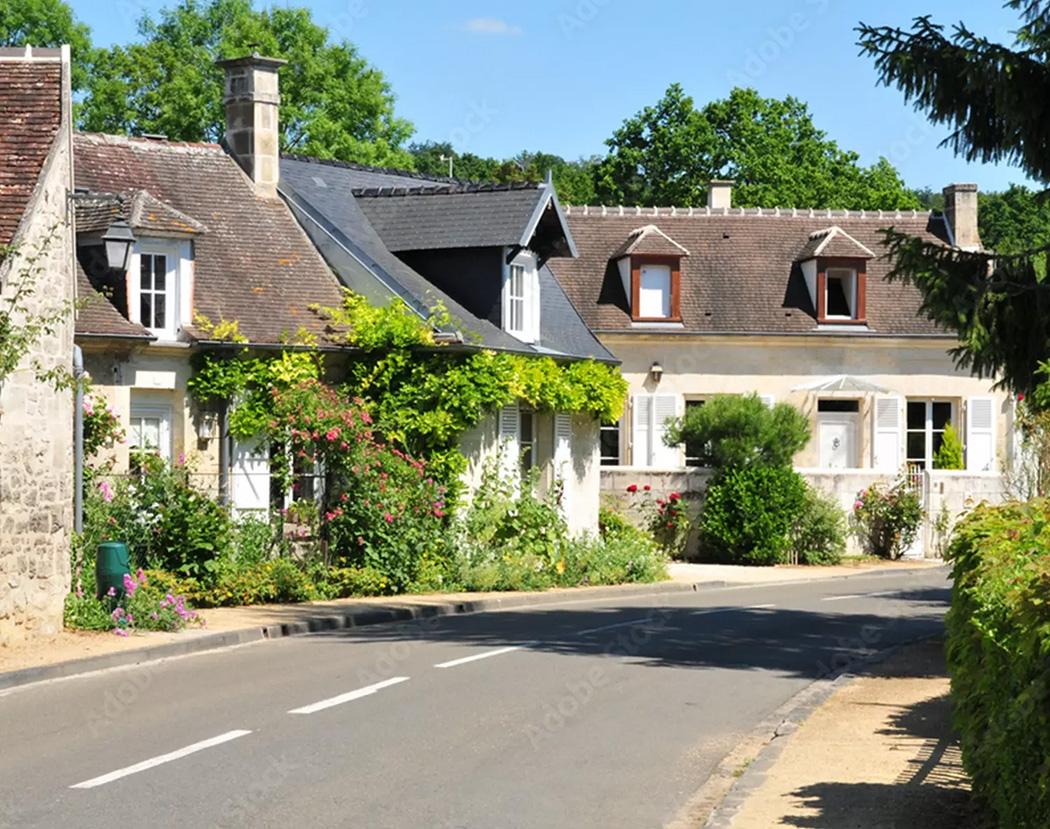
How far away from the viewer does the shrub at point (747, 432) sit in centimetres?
3247

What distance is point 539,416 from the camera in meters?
29.1

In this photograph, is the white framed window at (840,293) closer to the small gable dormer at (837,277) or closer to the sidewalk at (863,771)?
the small gable dormer at (837,277)

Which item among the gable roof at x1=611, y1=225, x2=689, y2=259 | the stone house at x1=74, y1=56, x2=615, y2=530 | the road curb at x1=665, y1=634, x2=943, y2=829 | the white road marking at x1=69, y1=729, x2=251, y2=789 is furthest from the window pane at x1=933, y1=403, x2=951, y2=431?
the white road marking at x1=69, y1=729, x2=251, y2=789

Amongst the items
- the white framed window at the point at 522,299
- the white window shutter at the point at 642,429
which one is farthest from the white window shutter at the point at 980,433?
the white framed window at the point at 522,299

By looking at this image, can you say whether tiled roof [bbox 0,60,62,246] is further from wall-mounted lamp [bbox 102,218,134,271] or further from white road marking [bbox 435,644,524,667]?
white road marking [bbox 435,644,524,667]

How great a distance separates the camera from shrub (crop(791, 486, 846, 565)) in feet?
108

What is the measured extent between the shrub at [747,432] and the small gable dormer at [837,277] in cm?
711

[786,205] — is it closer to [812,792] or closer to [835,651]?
[835,651]

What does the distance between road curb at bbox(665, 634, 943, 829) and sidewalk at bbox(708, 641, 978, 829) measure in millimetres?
21

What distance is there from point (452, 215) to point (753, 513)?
8.67 m

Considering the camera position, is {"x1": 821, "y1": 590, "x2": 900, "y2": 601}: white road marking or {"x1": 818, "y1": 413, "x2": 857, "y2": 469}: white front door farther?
{"x1": 818, "y1": 413, "x2": 857, "y2": 469}: white front door

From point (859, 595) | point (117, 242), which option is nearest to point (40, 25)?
point (117, 242)

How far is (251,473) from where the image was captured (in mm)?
23859

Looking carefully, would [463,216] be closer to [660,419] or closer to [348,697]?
[660,419]
